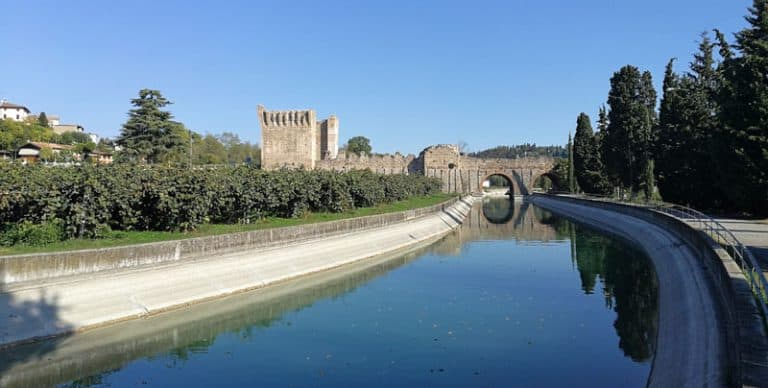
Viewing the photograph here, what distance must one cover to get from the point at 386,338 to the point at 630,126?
123 feet

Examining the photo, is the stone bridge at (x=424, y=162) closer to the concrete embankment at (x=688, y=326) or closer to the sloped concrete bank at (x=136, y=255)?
the sloped concrete bank at (x=136, y=255)

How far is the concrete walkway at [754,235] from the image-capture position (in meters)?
15.0

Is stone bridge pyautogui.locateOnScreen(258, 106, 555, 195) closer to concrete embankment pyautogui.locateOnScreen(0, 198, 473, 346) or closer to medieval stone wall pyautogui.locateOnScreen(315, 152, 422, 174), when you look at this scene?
medieval stone wall pyautogui.locateOnScreen(315, 152, 422, 174)

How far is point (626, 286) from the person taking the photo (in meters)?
20.0

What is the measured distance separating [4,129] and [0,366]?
9956 cm

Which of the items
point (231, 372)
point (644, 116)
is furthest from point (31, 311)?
point (644, 116)

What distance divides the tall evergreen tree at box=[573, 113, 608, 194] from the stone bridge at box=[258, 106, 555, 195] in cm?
2561

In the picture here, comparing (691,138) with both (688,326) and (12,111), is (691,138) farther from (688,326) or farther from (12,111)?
(12,111)

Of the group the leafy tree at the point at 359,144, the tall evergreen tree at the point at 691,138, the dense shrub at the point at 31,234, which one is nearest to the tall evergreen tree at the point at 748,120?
the tall evergreen tree at the point at 691,138

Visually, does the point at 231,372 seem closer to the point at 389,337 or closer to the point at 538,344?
the point at 389,337

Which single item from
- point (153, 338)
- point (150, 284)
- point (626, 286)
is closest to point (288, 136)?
point (626, 286)

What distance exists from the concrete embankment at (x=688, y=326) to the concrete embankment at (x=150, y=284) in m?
11.3

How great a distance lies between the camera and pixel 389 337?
1364 centimetres

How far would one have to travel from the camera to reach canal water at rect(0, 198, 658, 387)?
11.0 m
